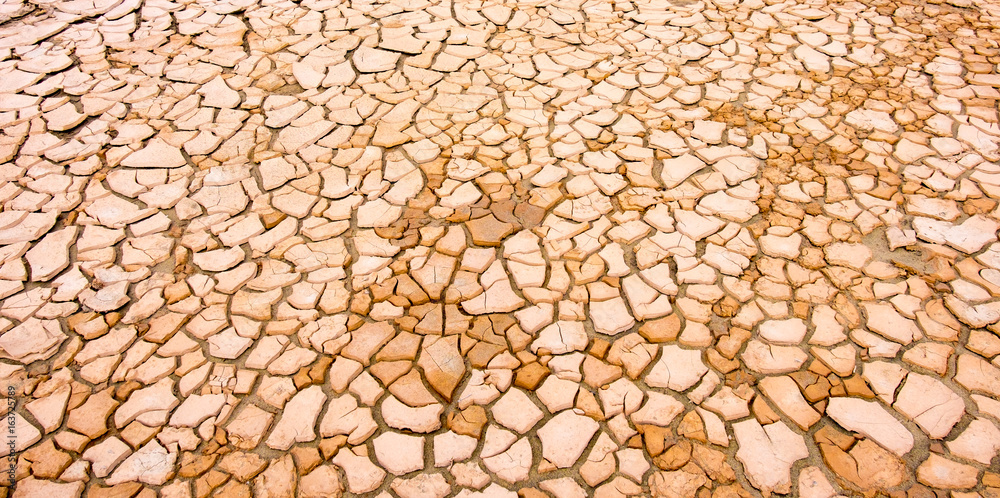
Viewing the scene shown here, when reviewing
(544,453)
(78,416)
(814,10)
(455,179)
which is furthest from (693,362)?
(814,10)

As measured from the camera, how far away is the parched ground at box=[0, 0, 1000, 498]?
7.06 feet

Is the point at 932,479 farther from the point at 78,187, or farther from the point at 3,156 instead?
the point at 3,156

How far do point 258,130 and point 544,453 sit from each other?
2376 mm

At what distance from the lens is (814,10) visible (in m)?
4.56

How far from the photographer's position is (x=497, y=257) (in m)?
2.81

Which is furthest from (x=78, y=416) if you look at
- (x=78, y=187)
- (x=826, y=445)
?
(x=826, y=445)

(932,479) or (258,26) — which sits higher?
(258,26)

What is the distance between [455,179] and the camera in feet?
10.4

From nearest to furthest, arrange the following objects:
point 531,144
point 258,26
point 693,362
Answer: point 693,362
point 531,144
point 258,26

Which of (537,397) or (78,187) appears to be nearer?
(537,397)

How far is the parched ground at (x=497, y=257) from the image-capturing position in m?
2.15

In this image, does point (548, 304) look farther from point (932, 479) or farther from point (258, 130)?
point (258, 130)

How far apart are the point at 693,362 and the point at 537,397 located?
601mm

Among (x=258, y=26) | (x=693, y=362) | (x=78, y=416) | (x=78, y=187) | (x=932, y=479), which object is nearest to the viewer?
(x=932, y=479)
